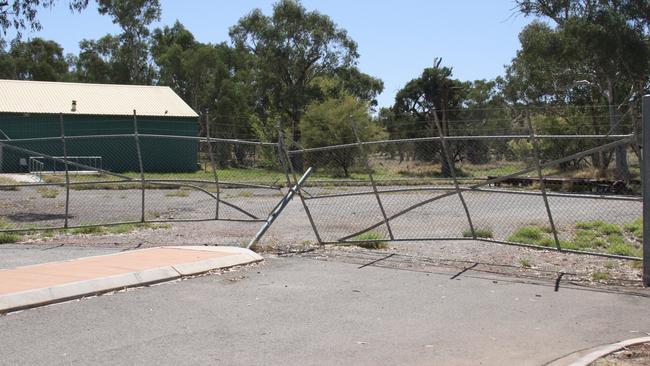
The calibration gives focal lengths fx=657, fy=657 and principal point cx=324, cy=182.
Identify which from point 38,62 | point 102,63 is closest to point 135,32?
point 102,63

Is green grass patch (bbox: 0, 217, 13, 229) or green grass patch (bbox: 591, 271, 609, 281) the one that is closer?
green grass patch (bbox: 591, 271, 609, 281)

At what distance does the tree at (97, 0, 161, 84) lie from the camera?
206ft

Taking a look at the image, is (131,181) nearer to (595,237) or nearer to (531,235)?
(531,235)

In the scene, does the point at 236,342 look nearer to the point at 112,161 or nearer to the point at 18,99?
the point at 112,161

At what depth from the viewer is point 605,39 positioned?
87.5 feet

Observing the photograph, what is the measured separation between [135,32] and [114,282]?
210 feet

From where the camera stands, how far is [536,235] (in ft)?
39.3

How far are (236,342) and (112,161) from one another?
3306 centimetres

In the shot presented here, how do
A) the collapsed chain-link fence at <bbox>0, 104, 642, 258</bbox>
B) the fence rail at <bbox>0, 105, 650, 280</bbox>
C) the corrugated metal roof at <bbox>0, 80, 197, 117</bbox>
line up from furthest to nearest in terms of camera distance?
the corrugated metal roof at <bbox>0, 80, 197, 117</bbox> < the collapsed chain-link fence at <bbox>0, 104, 642, 258</bbox> < the fence rail at <bbox>0, 105, 650, 280</bbox>

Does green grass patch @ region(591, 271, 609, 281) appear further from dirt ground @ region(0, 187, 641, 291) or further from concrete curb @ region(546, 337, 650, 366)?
concrete curb @ region(546, 337, 650, 366)

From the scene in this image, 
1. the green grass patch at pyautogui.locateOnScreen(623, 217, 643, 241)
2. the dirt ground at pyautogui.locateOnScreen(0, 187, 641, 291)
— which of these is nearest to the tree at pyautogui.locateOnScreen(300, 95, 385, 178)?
the dirt ground at pyautogui.locateOnScreen(0, 187, 641, 291)

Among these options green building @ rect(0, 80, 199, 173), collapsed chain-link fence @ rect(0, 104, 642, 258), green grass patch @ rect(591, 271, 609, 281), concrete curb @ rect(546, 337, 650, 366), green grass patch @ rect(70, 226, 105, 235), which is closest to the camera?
concrete curb @ rect(546, 337, 650, 366)

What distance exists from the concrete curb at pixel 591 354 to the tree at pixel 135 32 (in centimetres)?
5831

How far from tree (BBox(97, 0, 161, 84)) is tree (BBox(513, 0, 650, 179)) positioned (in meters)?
41.4
